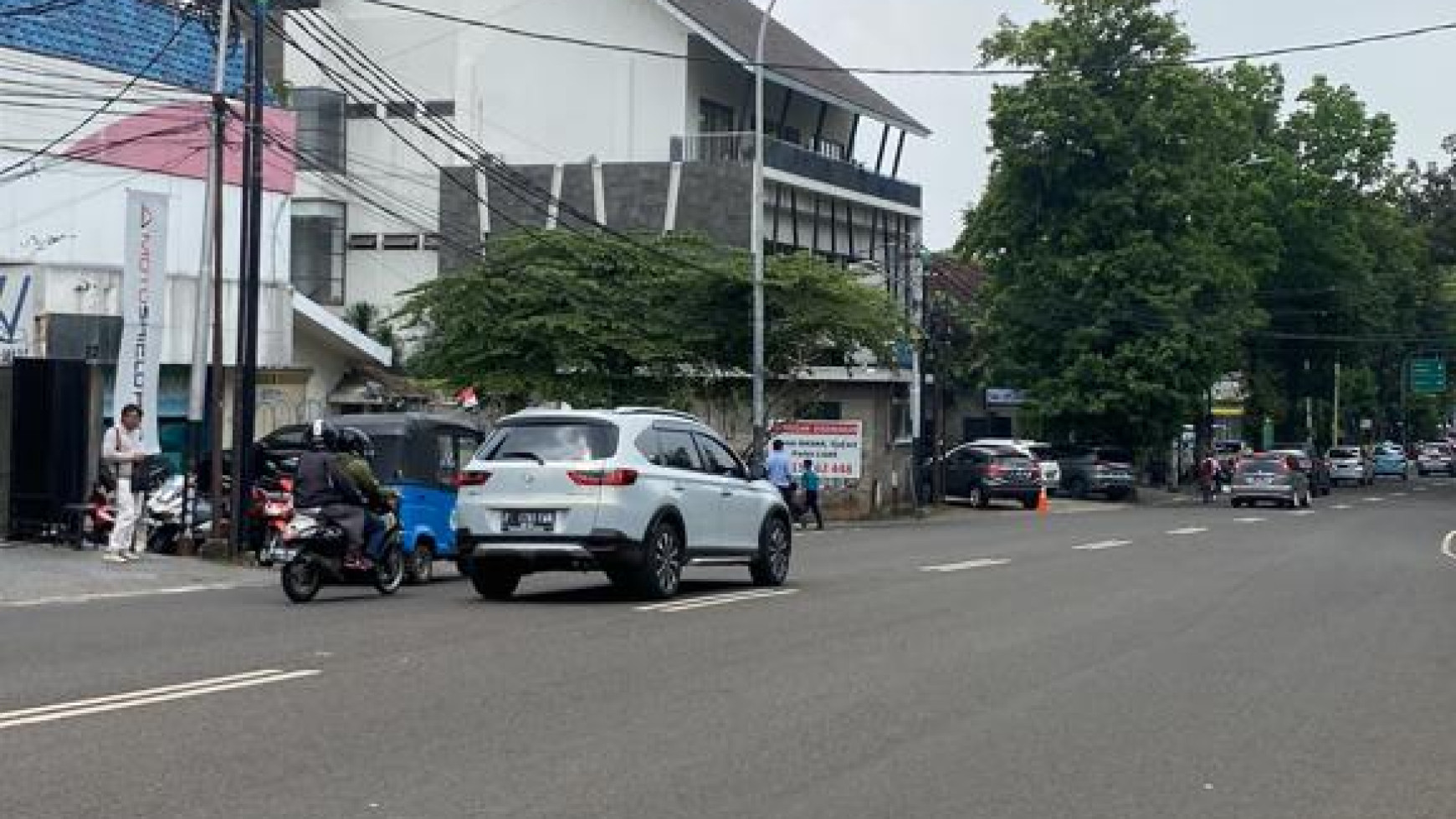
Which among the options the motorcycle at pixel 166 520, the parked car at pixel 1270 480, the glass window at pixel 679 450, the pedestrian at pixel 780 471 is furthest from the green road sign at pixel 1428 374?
the glass window at pixel 679 450

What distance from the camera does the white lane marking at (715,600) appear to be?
15.9 m

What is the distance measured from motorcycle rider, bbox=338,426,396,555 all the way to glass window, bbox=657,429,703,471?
2679 mm

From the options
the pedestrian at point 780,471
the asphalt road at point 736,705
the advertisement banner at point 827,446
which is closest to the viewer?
the asphalt road at point 736,705

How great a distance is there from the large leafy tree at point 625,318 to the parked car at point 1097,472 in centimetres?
1725

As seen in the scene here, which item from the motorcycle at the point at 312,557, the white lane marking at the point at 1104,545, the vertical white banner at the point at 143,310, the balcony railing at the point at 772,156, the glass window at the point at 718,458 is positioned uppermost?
the balcony railing at the point at 772,156

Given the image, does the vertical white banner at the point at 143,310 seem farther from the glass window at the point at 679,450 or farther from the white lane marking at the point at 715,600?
the white lane marking at the point at 715,600

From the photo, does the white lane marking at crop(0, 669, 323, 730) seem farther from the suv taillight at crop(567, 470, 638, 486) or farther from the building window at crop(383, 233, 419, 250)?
the building window at crop(383, 233, 419, 250)

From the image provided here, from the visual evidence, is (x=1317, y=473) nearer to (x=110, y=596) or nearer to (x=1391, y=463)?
(x=1391, y=463)

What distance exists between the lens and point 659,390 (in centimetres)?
3675

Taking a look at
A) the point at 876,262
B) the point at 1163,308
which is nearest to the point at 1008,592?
the point at 876,262

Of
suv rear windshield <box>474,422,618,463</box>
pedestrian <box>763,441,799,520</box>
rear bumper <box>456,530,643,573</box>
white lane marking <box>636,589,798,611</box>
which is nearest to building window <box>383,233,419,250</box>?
pedestrian <box>763,441,799,520</box>

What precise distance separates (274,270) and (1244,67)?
46.1m

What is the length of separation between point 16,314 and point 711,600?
15.6 meters

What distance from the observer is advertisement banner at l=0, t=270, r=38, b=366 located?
26.7 meters
